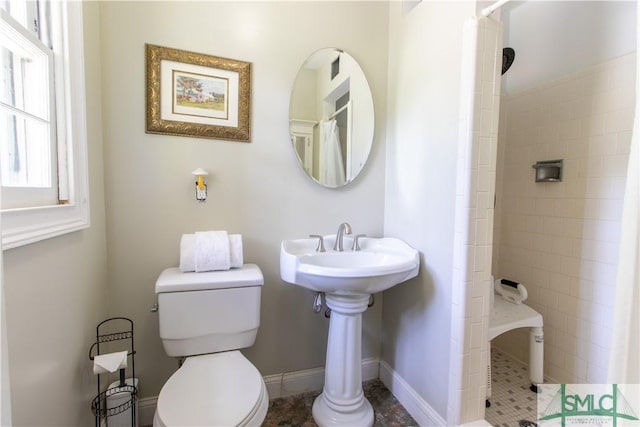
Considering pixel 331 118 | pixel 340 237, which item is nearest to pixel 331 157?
pixel 331 118

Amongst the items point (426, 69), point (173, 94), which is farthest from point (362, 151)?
point (173, 94)

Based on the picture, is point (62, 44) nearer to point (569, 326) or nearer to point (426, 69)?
point (426, 69)

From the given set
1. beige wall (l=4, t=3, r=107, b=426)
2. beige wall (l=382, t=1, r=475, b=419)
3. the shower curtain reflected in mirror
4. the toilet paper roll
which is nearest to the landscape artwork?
beige wall (l=4, t=3, r=107, b=426)

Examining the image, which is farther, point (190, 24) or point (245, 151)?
point (245, 151)

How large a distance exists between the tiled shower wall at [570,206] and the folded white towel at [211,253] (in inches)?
76.5

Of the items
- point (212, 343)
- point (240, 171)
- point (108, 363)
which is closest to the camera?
point (108, 363)

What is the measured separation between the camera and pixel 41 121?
965 millimetres

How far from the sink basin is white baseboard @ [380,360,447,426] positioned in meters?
0.65

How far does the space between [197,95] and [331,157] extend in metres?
0.76

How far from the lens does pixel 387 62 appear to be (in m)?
1.80

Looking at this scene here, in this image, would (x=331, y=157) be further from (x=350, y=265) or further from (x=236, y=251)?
(x=236, y=251)

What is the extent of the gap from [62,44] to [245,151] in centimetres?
77

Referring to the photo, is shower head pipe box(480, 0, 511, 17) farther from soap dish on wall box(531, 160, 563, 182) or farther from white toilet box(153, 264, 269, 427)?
white toilet box(153, 264, 269, 427)

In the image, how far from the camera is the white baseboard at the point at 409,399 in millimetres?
1413
